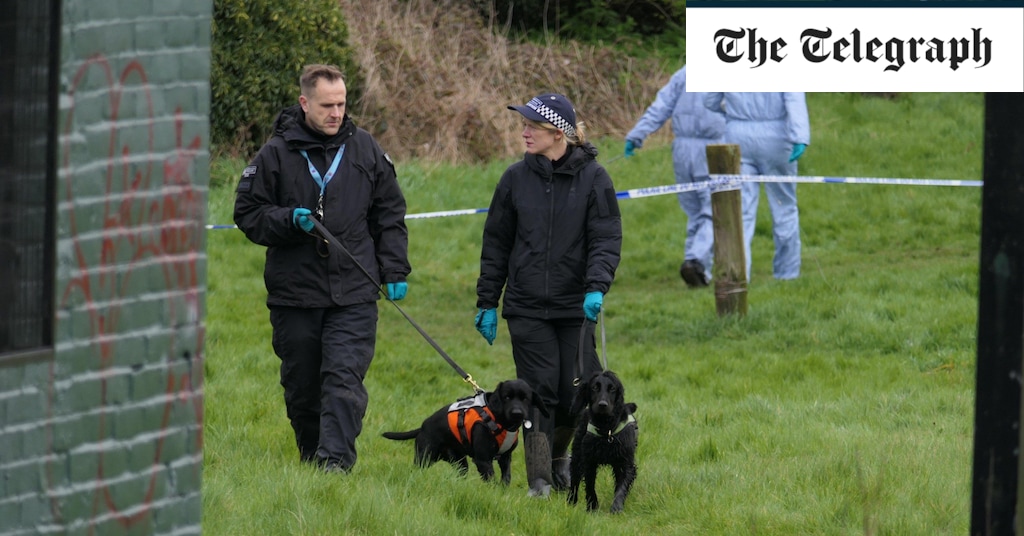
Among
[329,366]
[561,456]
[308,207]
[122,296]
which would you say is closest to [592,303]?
[561,456]

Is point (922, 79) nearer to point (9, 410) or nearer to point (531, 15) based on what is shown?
point (9, 410)

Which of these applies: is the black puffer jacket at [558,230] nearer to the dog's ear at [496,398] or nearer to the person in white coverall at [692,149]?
the dog's ear at [496,398]

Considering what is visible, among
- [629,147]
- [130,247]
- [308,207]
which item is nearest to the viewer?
[130,247]

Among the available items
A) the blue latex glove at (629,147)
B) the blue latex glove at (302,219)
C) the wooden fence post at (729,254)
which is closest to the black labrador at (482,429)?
the blue latex glove at (302,219)

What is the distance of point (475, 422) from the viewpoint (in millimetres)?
6918

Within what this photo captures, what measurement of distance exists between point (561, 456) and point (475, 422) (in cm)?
72

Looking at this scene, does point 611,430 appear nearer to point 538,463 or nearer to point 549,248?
point 538,463

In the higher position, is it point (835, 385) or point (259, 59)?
point (259, 59)

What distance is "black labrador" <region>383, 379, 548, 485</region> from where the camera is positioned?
6734mm

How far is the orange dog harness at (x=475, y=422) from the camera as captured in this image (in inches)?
269

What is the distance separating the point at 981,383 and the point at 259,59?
12.1 m

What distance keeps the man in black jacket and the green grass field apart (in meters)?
0.40

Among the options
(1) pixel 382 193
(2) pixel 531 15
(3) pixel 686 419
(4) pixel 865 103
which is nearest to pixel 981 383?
(1) pixel 382 193

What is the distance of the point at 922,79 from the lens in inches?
156
